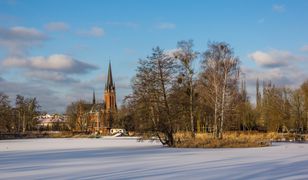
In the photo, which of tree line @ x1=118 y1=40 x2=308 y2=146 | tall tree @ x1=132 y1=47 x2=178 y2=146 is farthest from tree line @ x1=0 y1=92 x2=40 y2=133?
tall tree @ x1=132 y1=47 x2=178 y2=146

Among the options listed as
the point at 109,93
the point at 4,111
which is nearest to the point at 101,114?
the point at 109,93

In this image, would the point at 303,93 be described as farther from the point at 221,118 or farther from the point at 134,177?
the point at 134,177

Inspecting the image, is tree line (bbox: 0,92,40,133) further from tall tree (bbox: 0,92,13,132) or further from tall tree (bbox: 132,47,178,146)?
tall tree (bbox: 132,47,178,146)

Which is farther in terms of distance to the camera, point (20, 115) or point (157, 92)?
point (20, 115)

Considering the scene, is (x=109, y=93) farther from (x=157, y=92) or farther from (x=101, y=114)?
(x=157, y=92)

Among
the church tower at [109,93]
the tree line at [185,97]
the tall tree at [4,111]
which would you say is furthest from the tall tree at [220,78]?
the church tower at [109,93]

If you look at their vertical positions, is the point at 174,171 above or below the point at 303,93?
below

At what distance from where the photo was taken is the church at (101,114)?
114m

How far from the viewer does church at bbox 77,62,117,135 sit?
11354cm

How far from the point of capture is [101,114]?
136 meters

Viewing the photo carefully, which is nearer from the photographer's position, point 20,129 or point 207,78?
point 207,78

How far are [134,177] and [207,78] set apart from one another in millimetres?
36098

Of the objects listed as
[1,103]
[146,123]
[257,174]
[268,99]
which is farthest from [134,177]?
[1,103]

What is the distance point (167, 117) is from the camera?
3941 centimetres
